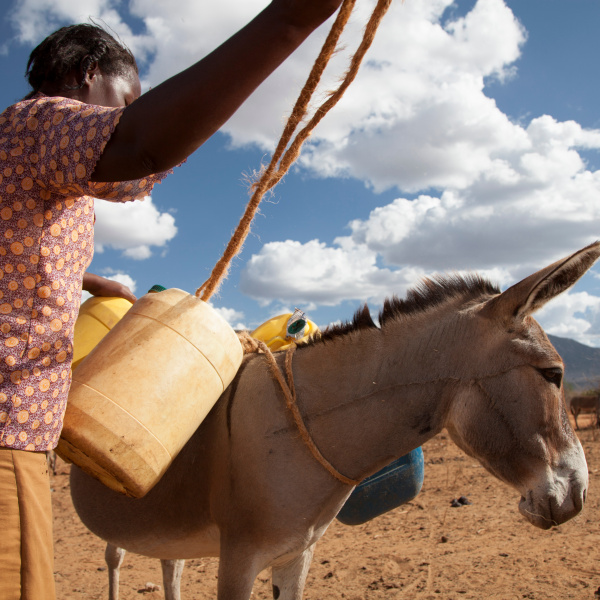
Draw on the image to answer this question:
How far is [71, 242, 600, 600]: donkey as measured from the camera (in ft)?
6.48

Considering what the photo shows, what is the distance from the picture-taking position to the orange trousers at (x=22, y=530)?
1.17 m

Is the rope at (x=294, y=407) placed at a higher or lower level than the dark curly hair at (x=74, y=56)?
lower

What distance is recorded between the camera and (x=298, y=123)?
1521 mm

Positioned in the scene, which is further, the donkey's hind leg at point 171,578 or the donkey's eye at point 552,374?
the donkey's hind leg at point 171,578

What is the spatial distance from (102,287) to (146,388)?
54.7 inches

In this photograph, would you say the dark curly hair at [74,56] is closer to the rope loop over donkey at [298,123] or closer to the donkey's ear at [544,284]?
the rope loop over donkey at [298,123]

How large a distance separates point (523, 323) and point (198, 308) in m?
1.36

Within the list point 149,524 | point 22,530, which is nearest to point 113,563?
point 149,524

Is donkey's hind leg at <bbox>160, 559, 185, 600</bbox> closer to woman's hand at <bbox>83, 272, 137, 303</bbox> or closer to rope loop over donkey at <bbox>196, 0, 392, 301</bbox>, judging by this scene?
woman's hand at <bbox>83, 272, 137, 303</bbox>

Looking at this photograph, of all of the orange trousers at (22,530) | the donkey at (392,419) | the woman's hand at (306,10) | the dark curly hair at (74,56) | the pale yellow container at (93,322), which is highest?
the dark curly hair at (74,56)

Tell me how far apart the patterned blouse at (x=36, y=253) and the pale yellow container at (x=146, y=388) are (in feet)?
0.83

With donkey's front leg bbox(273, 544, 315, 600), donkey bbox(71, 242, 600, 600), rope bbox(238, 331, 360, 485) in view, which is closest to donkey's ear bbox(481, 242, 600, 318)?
donkey bbox(71, 242, 600, 600)

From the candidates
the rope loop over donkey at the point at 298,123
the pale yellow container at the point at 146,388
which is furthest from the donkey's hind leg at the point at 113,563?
the rope loop over donkey at the point at 298,123

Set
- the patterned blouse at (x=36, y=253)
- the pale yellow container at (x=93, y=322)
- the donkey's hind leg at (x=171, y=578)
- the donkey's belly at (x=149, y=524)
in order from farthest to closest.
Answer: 1. the donkey's hind leg at (x=171, y=578)
2. the pale yellow container at (x=93, y=322)
3. the donkey's belly at (x=149, y=524)
4. the patterned blouse at (x=36, y=253)
